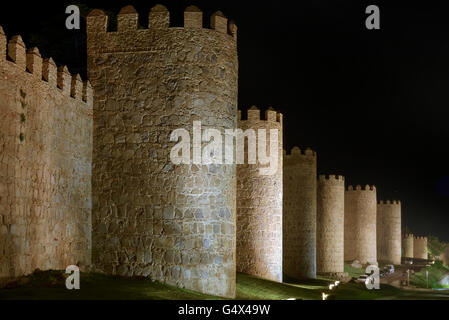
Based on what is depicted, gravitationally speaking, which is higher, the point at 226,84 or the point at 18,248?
the point at 226,84

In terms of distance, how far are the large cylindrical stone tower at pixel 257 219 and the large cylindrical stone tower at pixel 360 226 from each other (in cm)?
2142

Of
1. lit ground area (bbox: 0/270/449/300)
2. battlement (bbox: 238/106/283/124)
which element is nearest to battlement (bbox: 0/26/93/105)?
lit ground area (bbox: 0/270/449/300)

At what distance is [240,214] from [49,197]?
12291 millimetres

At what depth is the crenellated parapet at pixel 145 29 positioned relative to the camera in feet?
60.8

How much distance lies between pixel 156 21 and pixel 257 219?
1114 centimetres

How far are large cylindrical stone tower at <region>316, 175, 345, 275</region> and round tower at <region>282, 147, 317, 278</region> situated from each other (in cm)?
484

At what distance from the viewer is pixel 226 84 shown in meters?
19.0

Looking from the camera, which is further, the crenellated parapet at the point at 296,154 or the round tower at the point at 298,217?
the crenellated parapet at the point at 296,154

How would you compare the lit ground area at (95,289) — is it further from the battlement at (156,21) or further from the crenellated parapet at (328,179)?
the crenellated parapet at (328,179)

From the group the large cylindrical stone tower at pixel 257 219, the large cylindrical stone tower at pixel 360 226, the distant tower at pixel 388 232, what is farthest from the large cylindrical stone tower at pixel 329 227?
the distant tower at pixel 388 232

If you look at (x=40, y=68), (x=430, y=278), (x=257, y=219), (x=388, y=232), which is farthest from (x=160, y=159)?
(x=388, y=232)

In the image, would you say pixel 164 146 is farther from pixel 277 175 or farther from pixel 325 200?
pixel 325 200
